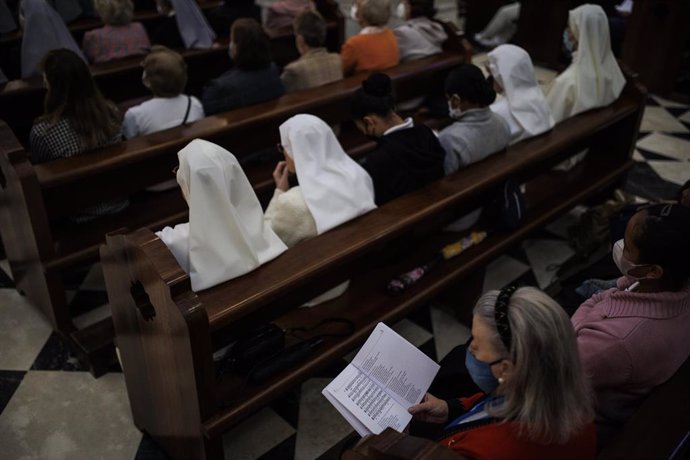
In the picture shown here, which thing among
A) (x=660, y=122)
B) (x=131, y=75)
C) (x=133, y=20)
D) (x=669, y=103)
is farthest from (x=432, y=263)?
(x=669, y=103)

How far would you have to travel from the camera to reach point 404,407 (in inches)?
70.6

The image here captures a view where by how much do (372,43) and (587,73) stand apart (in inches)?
50.9

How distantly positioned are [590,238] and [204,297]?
7.77 ft

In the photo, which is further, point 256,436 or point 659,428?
point 256,436

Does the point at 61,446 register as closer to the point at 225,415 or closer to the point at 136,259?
the point at 225,415

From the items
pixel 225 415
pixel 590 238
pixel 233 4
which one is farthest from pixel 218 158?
pixel 233 4

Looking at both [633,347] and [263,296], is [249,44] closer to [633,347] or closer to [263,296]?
[263,296]

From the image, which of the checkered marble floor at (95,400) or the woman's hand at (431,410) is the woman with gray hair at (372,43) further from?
the woman's hand at (431,410)

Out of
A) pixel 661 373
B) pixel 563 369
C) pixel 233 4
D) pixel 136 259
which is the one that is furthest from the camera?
pixel 233 4

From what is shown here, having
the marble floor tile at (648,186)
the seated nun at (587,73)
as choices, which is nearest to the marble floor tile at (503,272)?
the seated nun at (587,73)

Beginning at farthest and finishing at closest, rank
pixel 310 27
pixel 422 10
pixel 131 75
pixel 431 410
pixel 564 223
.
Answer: pixel 422 10
pixel 131 75
pixel 564 223
pixel 310 27
pixel 431 410

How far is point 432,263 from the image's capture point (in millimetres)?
2840

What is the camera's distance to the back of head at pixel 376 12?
4059 mm

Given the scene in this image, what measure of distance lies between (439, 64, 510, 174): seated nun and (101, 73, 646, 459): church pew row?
0.06m
